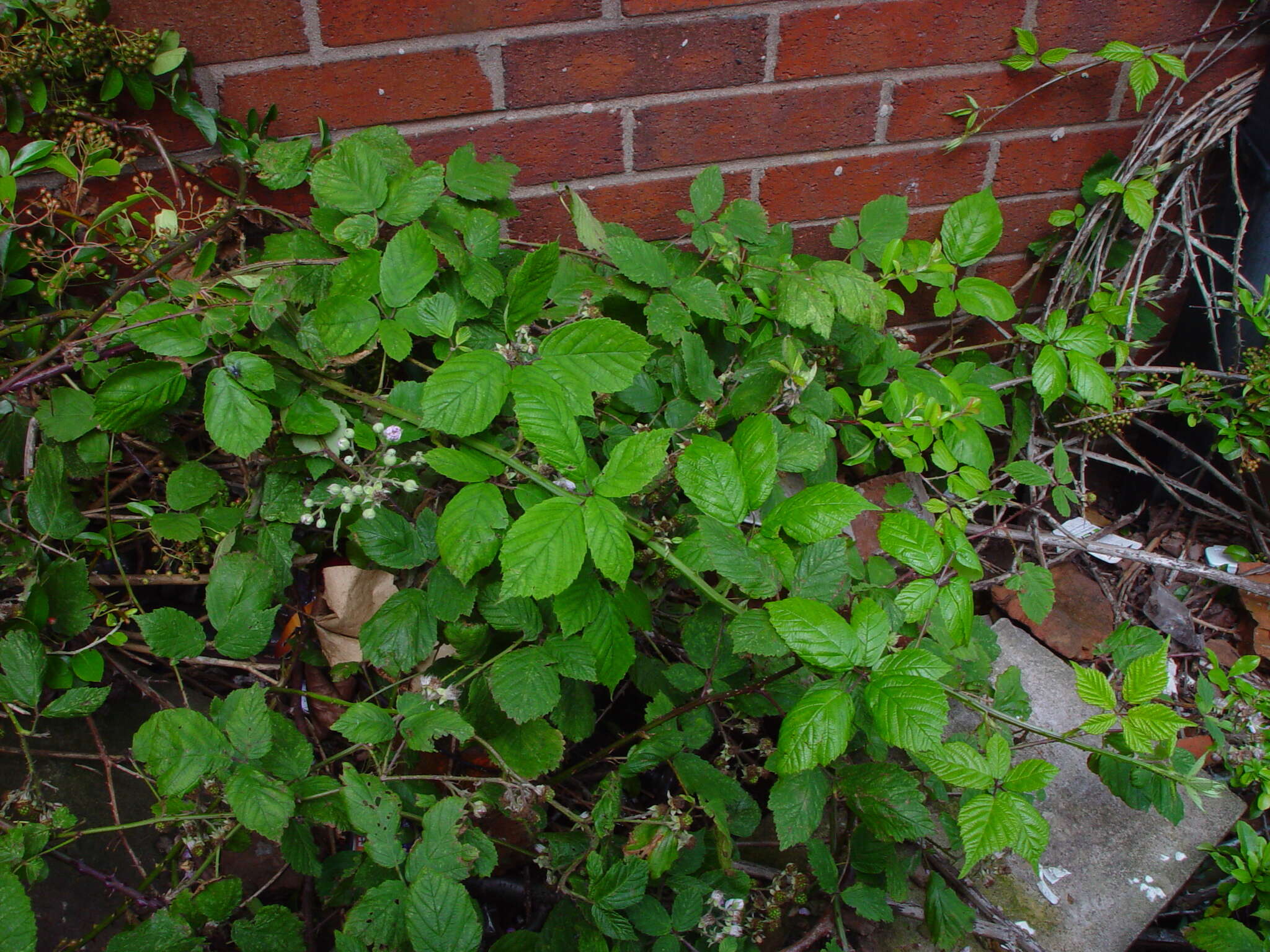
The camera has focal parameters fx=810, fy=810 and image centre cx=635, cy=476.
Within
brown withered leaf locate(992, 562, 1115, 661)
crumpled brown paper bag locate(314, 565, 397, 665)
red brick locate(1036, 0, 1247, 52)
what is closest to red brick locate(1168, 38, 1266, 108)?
red brick locate(1036, 0, 1247, 52)

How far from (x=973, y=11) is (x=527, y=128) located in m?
0.90

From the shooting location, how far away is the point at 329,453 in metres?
1.22

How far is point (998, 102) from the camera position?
169 centimetres

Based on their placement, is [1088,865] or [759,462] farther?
[1088,865]

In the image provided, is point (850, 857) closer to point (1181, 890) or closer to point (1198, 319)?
point (1181, 890)

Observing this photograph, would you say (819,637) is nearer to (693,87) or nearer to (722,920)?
(722,920)

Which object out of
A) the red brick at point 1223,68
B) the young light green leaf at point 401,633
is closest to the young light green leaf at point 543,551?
the young light green leaf at point 401,633

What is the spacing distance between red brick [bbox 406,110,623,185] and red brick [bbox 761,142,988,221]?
35 centimetres

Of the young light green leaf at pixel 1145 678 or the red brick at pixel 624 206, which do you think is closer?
the young light green leaf at pixel 1145 678

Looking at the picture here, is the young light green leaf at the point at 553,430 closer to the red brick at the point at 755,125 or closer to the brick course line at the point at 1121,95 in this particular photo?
the red brick at the point at 755,125

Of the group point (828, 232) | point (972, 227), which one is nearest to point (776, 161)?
point (828, 232)

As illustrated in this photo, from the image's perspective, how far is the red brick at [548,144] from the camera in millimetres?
1551

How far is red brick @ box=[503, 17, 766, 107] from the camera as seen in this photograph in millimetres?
1492

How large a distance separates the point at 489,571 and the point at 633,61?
101 cm
